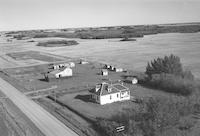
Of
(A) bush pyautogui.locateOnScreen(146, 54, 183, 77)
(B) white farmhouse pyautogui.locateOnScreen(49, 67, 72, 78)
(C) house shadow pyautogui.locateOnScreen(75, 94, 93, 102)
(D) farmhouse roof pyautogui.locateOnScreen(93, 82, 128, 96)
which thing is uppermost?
(A) bush pyautogui.locateOnScreen(146, 54, 183, 77)

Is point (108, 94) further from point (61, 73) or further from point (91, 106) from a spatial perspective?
point (61, 73)

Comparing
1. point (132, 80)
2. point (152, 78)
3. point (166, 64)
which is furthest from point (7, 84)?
point (166, 64)

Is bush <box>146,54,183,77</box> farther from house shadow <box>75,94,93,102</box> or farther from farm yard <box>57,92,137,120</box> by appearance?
farm yard <box>57,92,137,120</box>

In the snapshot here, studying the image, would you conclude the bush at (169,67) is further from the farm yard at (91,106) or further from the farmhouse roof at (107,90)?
the farm yard at (91,106)

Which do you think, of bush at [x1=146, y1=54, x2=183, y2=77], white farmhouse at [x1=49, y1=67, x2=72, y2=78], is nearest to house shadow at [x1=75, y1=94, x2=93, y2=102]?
bush at [x1=146, y1=54, x2=183, y2=77]

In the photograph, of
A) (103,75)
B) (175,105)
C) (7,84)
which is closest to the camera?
(175,105)

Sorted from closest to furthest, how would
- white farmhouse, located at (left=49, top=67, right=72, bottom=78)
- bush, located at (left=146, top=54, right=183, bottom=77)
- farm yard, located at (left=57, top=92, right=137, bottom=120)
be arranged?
farm yard, located at (left=57, top=92, right=137, bottom=120) < bush, located at (left=146, top=54, right=183, bottom=77) < white farmhouse, located at (left=49, top=67, right=72, bottom=78)

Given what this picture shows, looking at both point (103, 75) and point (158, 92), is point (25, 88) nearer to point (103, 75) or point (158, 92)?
point (103, 75)

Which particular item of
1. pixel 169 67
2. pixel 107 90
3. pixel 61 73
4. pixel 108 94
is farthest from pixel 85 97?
pixel 169 67

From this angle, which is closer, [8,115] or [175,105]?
[175,105]
